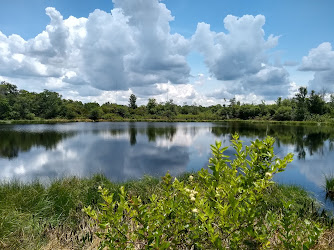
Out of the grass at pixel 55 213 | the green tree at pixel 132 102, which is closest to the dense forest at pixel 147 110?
the green tree at pixel 132 102

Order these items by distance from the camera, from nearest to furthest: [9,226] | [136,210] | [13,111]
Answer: [136,210]
[9,226]
[13,111]

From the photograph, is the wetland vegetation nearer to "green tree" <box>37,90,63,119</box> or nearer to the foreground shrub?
the foreground shrub

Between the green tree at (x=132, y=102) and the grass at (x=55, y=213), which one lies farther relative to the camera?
the green tree at (x=132, y=102)

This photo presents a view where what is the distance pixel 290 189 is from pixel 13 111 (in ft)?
259

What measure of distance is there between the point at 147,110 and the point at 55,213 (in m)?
93.4

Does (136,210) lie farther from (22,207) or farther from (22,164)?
(22,164)

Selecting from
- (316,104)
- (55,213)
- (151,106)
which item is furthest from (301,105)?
(55,213)

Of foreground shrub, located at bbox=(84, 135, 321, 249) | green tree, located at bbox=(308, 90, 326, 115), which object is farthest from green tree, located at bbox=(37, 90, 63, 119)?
green tree, located at bbox=(308, 90, 326, 115)

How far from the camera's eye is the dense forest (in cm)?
6756

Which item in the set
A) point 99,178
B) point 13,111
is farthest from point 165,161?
point 13,111

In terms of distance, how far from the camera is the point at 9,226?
14.5 ft

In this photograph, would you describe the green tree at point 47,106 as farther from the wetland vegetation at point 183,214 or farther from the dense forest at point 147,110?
the wetland vegetation at point 183,214

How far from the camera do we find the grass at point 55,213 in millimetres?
4070

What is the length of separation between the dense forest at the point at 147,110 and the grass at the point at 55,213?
70.9 metres
